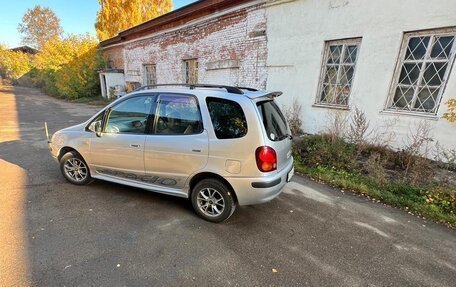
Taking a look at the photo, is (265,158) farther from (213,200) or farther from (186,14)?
(186,14)

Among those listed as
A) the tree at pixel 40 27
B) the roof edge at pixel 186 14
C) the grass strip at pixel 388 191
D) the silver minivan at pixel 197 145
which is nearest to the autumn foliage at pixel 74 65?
the roof edge at pixel 186 14

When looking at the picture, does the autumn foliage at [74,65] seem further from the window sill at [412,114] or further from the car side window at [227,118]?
the window sill at [412,114]

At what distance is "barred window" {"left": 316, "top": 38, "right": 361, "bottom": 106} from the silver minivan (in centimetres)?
398

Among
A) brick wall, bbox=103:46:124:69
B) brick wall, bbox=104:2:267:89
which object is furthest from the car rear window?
brick wall, bbox=103:46:124:69

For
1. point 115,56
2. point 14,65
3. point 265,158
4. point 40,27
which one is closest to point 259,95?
point 265,158

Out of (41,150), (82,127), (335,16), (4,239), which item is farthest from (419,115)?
(41,150)

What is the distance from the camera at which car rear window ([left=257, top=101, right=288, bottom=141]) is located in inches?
114

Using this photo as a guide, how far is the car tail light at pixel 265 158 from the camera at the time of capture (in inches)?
108

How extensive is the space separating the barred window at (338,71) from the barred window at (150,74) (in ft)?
33.5

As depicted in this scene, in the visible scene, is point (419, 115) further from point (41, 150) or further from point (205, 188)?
point (41, 150)

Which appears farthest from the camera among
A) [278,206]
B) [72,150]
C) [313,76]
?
[313,76]

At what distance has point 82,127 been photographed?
3855mm

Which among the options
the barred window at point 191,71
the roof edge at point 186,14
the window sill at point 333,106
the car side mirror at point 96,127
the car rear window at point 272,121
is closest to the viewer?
the car rear window at point 272,121

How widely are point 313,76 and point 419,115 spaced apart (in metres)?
2.71
